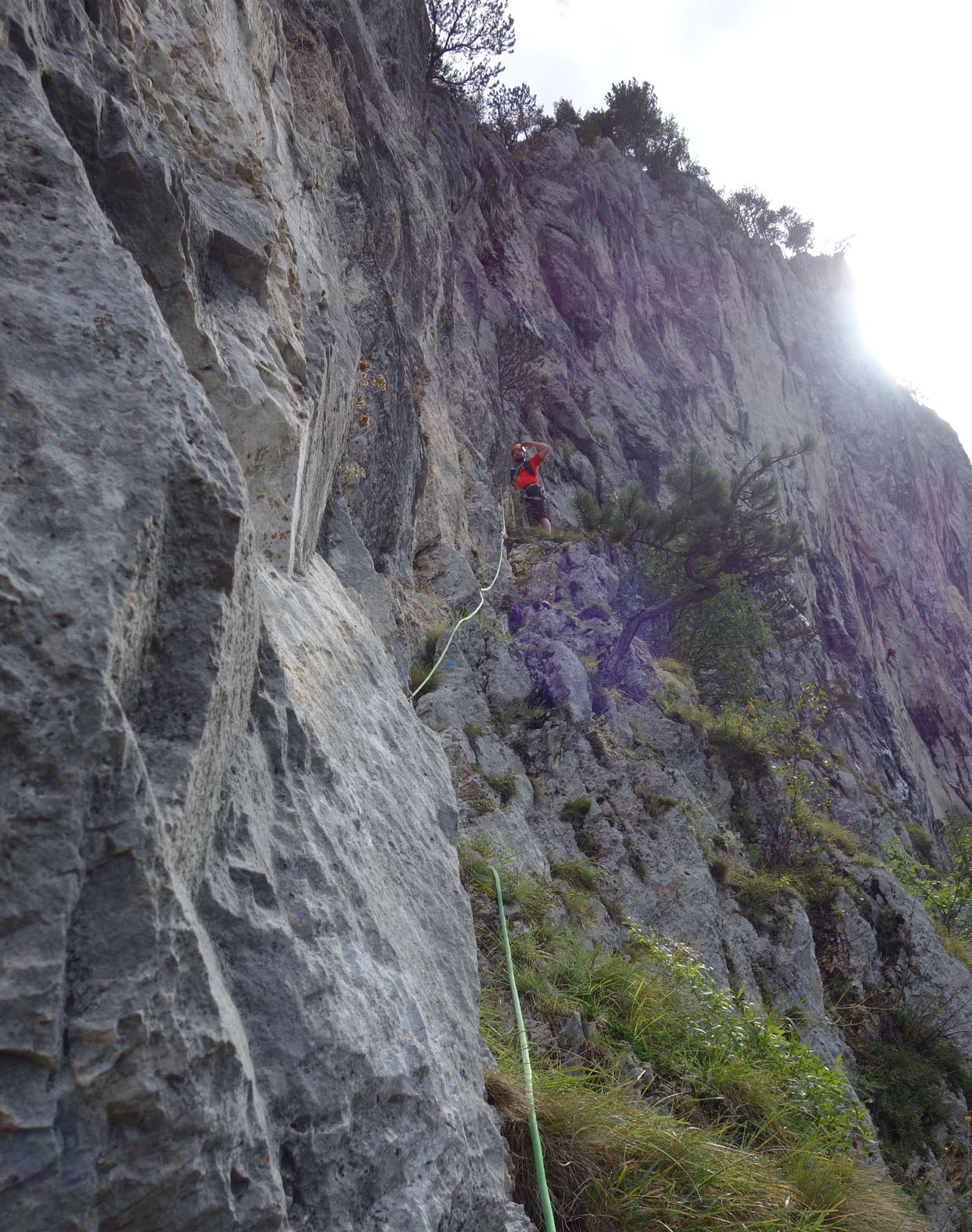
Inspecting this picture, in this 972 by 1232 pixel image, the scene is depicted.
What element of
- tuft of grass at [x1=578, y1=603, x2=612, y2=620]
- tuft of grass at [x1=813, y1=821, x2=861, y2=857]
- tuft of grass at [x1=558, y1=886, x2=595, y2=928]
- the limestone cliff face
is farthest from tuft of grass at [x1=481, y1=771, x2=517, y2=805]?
tuft of grass at [x1=813, y1=821, x2=861, y2=857]

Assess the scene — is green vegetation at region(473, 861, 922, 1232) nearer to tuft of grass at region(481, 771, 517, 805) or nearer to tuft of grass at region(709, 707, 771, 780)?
tuft of grass at region(481, 771, 517, 805)

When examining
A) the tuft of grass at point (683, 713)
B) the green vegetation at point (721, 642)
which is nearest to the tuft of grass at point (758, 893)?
the tuft of grass at point (683, 713)

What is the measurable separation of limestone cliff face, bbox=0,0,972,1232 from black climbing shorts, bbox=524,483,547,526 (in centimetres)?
603

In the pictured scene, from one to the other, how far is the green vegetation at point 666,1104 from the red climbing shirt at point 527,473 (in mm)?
8890

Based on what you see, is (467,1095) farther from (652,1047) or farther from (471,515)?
(471,515)

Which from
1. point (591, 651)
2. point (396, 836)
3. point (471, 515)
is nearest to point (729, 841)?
point (591, 651)

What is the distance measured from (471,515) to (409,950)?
870 cm

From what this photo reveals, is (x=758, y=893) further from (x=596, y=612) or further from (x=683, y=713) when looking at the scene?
(x=596, y=612)

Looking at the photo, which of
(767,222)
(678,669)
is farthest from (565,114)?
(678,669)

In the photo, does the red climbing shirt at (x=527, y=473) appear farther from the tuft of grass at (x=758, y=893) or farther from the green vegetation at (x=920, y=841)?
the green vegetation at (x=920, y=841)

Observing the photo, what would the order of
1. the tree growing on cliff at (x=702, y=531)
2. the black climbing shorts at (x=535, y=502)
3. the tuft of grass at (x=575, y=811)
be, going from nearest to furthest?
the tuft of grass at (x=575, y=811) < the tree growing on cliff at (x=702, y=531) < the black climbing shorts at (x=535, y=502)

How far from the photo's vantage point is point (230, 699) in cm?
185

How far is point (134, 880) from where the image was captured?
135 cm

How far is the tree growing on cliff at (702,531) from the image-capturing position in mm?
11508
